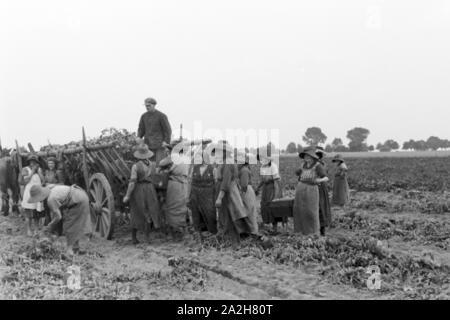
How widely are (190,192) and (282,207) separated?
5.53ft

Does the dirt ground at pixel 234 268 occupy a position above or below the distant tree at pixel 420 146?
below

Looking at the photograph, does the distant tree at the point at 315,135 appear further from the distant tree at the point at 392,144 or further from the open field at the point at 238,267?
the open field at the point at 238,267

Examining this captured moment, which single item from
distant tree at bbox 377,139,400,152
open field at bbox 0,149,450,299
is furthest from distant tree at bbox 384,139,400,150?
open field at bbox 0,149,450,299

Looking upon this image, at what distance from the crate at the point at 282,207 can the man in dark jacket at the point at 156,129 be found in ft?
7.37

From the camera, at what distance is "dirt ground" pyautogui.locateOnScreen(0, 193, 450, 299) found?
18.1ft

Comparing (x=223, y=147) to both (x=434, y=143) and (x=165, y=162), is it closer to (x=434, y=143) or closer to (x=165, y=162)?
(x=165, y=162)

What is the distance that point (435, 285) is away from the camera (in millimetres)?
5676

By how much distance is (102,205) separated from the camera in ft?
29.0

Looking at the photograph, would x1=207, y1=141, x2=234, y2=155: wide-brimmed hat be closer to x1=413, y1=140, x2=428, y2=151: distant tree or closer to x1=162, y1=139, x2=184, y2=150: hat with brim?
x1=162, y1=139, x2=184, y2=150: hat with brim

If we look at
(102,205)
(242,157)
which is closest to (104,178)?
(102,205)

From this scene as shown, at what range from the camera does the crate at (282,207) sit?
905 cm

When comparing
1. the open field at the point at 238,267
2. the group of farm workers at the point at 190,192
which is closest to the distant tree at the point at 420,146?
the open field at the point at 238,267
